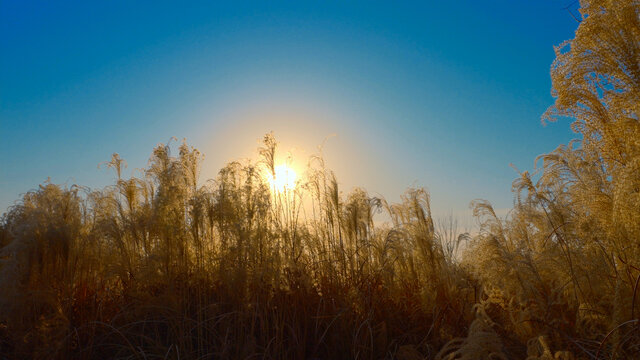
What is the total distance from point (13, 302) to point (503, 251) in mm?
4465

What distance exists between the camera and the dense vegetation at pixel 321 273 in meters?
3.47

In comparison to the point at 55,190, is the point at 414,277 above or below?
below

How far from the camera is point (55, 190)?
454 cm

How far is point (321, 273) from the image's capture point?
182 inches

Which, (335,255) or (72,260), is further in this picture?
(335,255)

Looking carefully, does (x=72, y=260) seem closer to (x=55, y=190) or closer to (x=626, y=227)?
(x=55, y=190)

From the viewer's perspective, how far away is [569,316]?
150 inches

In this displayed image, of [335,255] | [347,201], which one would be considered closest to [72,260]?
[335,255]

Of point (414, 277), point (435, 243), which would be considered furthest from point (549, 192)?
point (414, 277)

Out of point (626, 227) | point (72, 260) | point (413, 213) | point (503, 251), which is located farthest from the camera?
point (413, 213)

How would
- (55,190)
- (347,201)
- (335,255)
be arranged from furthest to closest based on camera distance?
(347,201), (335,255), (55,190)

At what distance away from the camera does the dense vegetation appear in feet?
11.4

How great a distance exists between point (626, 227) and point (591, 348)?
1023 mm

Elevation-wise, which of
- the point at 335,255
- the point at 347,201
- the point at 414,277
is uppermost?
the point at 347,201
